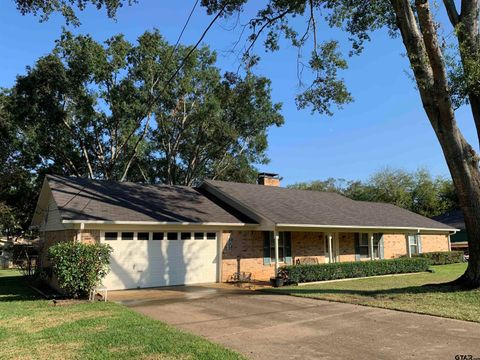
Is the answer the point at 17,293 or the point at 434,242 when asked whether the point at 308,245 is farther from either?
the point at 434,242

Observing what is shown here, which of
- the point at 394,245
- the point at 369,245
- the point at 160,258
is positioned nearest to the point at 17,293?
the point at 160,258

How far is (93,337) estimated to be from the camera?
771 cm

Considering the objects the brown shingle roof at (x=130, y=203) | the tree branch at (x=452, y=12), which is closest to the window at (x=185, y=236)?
the brown shingle roof at (x=130, y=203)

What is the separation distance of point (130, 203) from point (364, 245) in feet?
44.3

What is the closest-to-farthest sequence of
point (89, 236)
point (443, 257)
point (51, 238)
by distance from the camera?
point (89, 236) → point (51, 238) → point (443, 257)

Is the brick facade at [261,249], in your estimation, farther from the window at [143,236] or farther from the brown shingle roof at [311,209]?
the window at [143,236]

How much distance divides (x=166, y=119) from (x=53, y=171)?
1020 cm

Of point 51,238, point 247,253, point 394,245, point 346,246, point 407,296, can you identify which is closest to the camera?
point 407,296

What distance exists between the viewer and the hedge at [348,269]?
54.2 ft

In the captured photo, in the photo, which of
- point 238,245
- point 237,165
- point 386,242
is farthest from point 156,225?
point 237,165

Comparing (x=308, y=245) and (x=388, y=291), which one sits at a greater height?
(x=308, y=245)

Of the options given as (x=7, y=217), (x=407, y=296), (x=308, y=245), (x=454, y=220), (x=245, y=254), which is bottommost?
(x=407, y=296)

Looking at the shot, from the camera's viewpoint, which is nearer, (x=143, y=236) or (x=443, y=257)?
(x=143, y=236)

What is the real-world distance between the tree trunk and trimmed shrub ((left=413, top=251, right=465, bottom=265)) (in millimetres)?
14414
